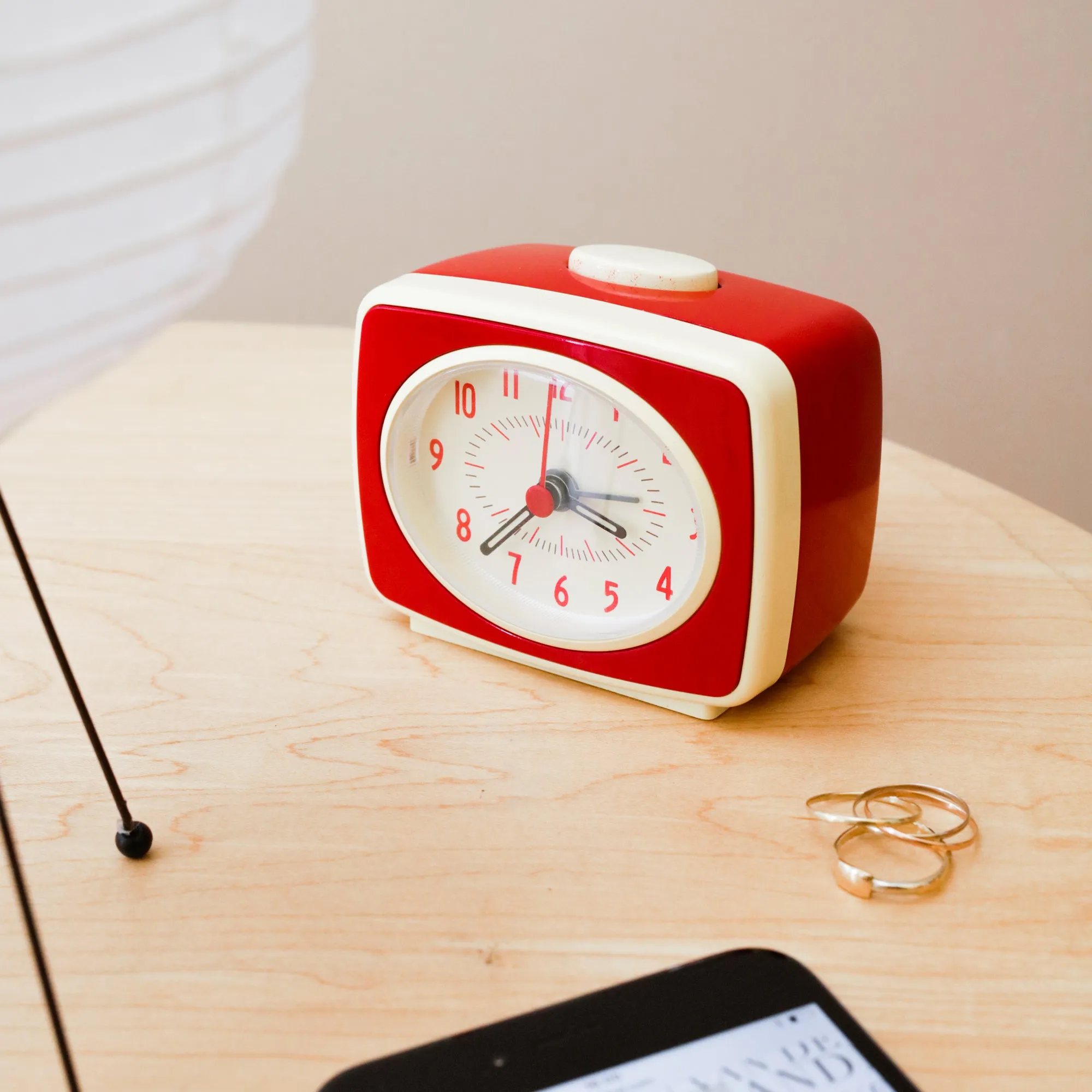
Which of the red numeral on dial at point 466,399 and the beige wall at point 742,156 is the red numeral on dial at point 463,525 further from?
the beige wall at point 742,156

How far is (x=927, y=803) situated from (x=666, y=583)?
162mm

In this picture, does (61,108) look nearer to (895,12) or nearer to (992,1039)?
(992,1039)

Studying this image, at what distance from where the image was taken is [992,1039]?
0.39 meters

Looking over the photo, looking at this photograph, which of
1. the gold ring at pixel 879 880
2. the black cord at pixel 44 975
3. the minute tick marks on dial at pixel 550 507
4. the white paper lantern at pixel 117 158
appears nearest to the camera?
the white paper lantern at pixel 117 158

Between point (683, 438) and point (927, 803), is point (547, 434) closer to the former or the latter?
point (683, 438)

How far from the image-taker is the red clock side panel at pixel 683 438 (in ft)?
1.71

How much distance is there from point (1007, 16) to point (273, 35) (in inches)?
62.2

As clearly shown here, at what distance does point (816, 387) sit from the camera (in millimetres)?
527

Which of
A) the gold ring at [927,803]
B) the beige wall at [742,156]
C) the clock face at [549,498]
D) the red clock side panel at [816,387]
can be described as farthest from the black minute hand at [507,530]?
the beige wall at [742,156]

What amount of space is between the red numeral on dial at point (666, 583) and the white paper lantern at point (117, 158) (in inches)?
12.3

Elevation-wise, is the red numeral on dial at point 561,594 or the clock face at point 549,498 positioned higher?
the clock face at point 549,498

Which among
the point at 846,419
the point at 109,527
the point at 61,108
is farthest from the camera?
the point at 109,527

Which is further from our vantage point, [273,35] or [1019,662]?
[1019,662]

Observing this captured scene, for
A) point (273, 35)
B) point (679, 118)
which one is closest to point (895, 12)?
point (679, 118)
